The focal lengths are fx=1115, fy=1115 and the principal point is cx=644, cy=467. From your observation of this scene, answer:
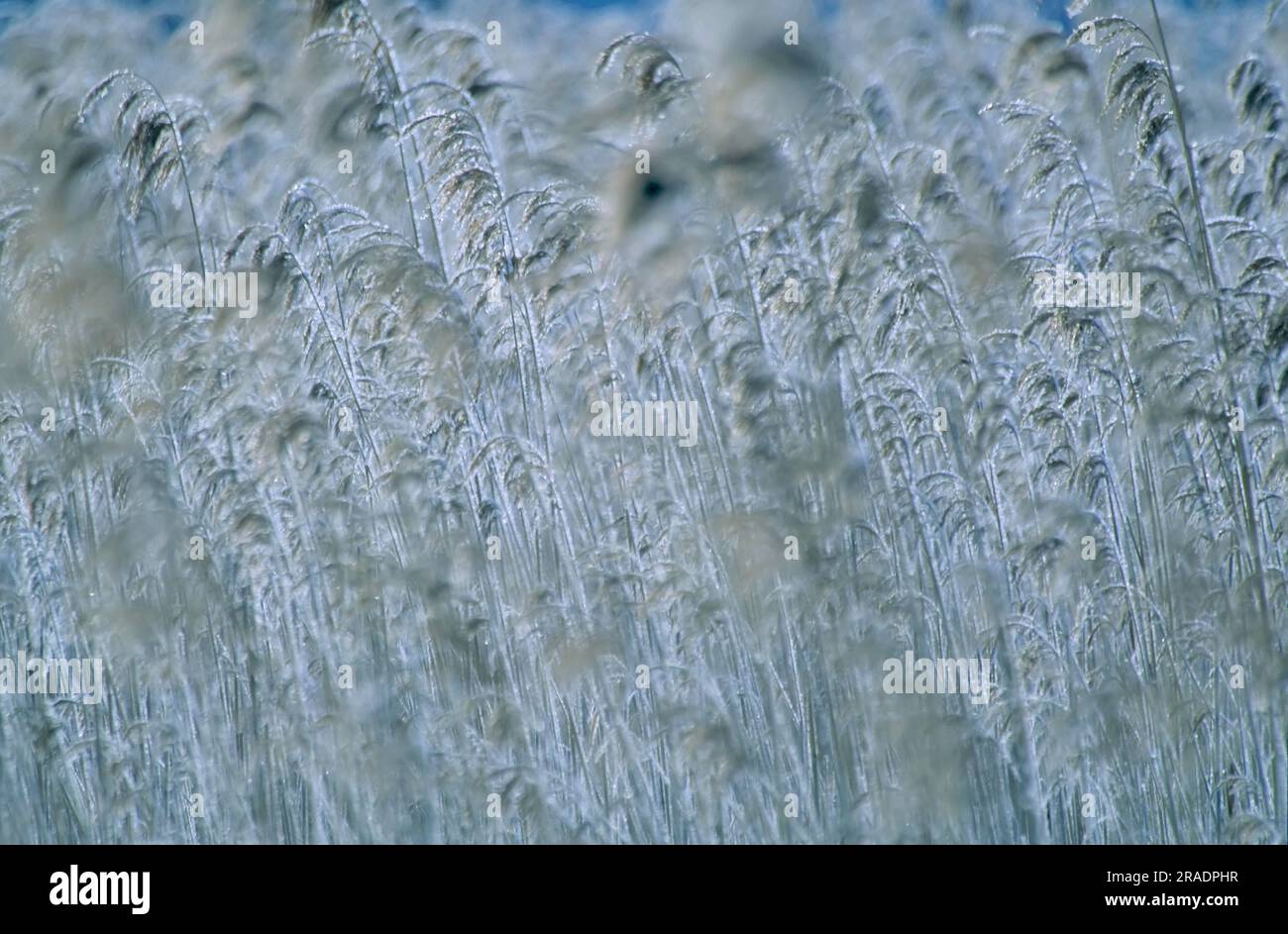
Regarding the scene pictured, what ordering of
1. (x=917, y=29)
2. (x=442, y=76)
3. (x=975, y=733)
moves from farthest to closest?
(x=917, y=29) < (x=442, y=76) < (x=975, y=733)

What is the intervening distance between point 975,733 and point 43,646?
244 cm

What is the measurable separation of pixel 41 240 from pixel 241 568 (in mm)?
937

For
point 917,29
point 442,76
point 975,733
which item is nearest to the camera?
point 975,733

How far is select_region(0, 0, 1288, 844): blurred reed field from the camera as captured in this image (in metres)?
2.66

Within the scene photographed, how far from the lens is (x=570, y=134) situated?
2.71 m

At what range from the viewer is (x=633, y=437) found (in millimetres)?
2918

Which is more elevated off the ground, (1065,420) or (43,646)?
(1065,420)

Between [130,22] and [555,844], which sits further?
[130,22]

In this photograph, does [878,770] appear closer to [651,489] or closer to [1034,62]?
[651,489]

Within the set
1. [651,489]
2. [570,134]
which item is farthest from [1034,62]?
[651,489]

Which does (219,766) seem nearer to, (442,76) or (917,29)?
(442,76)

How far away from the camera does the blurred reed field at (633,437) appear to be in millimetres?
2660

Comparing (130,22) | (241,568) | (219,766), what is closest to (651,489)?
(241,568)

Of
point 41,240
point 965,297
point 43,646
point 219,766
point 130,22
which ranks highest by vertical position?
point 130,22
